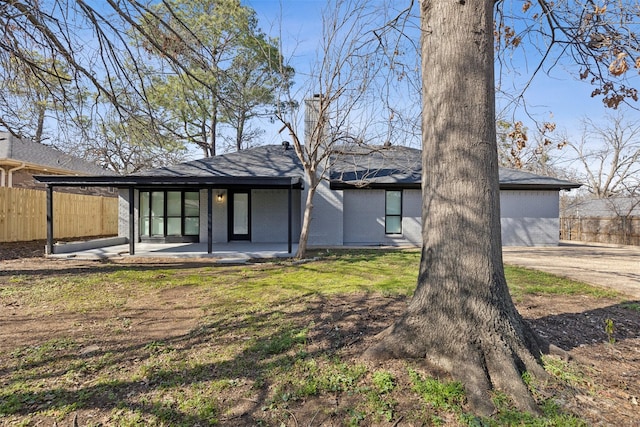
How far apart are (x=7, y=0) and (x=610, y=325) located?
804cm

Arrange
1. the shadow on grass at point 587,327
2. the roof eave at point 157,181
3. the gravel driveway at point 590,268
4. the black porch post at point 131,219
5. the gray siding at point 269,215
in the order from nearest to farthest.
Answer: the shadow on grass at point 587,327
the gravel driveway at point 590,268
the black porch post at point 131,219
the roof eave at point 157,181
the gray siding at point 269,215

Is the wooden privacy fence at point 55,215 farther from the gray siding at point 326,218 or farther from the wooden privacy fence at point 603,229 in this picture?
the wooden privacy fence at point 603,229

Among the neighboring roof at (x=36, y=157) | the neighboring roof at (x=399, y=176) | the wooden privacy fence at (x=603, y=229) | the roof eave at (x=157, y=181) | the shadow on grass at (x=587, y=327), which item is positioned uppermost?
the neighboring roof at (x=36, y=157)

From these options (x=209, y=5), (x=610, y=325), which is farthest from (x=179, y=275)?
(x=209, y=5)

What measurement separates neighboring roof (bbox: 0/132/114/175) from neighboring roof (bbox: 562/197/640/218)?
29.5 meters

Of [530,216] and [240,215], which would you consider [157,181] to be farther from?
[530,216]

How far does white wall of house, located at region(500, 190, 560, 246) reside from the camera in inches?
503

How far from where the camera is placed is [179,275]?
22.5ft

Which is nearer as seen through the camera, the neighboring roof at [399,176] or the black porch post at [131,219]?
the black porch post at [131,219]

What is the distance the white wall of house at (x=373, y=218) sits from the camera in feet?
41.5

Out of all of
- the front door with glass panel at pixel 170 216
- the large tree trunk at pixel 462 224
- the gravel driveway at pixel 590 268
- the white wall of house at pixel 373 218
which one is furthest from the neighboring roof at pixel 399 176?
the large tree trunk at pixel 462 224

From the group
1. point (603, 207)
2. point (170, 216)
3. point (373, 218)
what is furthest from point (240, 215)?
point (603, 207)

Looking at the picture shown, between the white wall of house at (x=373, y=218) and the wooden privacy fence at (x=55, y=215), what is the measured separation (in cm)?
1183

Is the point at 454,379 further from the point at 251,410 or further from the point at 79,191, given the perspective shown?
the point at 79,191
